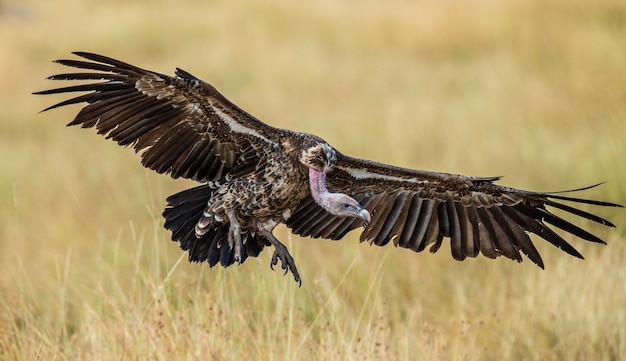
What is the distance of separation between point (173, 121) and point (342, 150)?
443 centimetres

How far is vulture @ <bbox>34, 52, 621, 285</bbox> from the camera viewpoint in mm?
4527

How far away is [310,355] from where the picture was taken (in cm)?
484

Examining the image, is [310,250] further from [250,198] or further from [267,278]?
[250,198]

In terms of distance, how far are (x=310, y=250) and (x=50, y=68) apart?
7389 millimetres

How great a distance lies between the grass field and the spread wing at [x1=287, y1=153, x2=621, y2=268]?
0.81ft

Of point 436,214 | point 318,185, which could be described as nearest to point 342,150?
point 436,214

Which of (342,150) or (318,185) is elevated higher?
(342,150)

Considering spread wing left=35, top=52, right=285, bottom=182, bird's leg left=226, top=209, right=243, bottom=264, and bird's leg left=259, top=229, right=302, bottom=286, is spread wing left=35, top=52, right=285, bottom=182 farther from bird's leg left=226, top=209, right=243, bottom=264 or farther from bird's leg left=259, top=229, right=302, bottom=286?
bird's leg left=259, top=229, right=302, bottom=286

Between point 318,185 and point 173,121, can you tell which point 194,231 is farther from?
point 318,185

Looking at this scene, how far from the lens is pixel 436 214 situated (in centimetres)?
532

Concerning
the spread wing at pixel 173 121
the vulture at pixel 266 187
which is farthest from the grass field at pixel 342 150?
the spread wing at pixel 173 121

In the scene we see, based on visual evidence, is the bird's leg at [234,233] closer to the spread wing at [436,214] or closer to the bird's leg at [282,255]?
the bird's leg at [282,255]

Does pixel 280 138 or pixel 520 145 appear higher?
pixel 520 145

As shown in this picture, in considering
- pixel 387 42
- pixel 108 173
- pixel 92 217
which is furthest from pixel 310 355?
pixel 387 42
